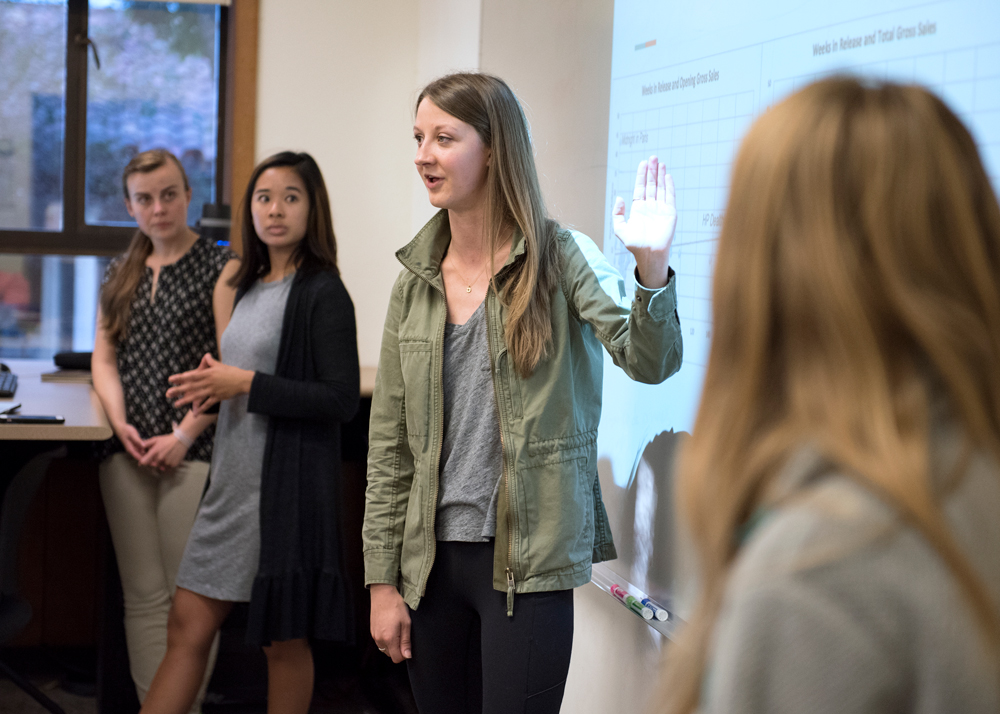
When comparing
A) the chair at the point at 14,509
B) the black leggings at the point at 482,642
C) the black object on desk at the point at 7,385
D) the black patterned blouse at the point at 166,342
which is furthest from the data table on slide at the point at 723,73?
the black object on desk at the point at 7,385

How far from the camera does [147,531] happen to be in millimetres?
2318

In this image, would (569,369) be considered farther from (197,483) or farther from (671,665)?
(197,483)

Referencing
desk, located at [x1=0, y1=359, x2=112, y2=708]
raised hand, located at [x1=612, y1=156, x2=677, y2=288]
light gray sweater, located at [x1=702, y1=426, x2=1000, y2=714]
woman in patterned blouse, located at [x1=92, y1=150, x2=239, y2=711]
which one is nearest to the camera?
light gray sweater, located at [x1=702, y1=426, x2=1000, y2=714]

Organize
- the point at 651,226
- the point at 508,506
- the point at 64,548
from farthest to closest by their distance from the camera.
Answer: the point at 64,548 → the point at 508,506 → the point at 651,226

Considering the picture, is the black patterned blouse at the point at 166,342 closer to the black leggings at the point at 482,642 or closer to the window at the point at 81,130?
the black leggings at the point at 482,642

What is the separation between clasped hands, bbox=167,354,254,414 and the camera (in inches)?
79.7

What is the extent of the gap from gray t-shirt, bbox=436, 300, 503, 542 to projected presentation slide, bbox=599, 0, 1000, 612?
13.4 inches

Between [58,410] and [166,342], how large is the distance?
0.33 meters

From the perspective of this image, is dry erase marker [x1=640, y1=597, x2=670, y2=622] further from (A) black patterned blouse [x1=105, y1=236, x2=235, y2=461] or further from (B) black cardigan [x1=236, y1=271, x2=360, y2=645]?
(A) black patterned blouse [x1=105, y1=236, x2=235, y2=461]

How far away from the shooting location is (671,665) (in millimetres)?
619

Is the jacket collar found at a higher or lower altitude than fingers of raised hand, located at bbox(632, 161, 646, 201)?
lower

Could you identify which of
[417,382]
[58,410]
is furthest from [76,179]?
[417,382]

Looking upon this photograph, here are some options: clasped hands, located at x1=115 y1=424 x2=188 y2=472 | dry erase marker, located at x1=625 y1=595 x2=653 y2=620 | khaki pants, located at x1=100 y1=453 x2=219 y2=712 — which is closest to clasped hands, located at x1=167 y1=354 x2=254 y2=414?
clasped hands, located at x1=115 y1=424 x2=188 y2=472

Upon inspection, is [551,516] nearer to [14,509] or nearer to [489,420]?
[489,420]
